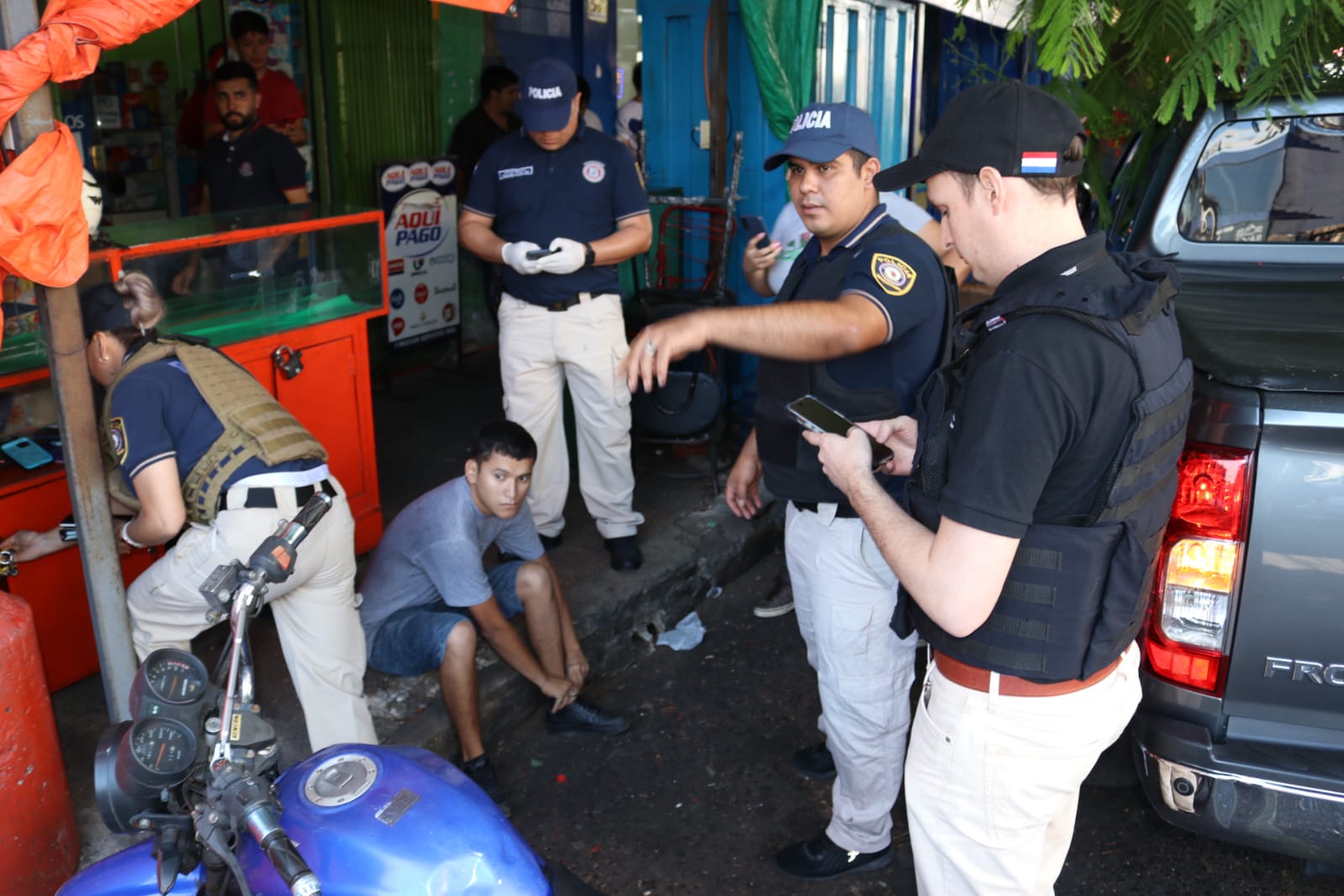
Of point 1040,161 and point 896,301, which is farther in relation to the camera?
point 896,301

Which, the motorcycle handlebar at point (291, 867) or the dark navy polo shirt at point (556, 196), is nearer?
the motorcycle handlebar at point (291, 867)

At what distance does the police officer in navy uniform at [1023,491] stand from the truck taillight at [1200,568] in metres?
0.39

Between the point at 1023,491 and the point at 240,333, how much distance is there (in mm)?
3193

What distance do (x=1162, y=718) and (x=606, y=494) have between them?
2.72 meters

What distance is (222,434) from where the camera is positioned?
124 inches

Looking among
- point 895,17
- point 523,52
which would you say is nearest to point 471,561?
point 523,52

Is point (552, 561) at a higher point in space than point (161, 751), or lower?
lower

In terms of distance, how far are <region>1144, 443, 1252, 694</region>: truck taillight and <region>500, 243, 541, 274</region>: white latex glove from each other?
9.06 feet

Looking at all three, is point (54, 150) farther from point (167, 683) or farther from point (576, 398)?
point (576, 398)

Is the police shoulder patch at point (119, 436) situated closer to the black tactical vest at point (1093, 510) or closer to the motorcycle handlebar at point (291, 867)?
the motorcycle handlebar at point (291, 867)

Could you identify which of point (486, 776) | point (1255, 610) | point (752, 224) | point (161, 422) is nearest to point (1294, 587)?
point (1255, 610)

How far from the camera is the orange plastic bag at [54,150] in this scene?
2480mm

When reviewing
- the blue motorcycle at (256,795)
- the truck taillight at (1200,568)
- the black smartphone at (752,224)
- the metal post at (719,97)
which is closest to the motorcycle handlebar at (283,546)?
the blue motorcycle at (256,795)

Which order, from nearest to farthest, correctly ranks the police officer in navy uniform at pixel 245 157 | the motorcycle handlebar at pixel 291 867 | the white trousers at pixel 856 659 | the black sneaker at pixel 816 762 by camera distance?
the motorcycle handlebar at pixel 291 867, the white trousers at pixel 856 659, the black sneaker at pixel 816 762, the police officer in navy uniform at pixel 245 157
